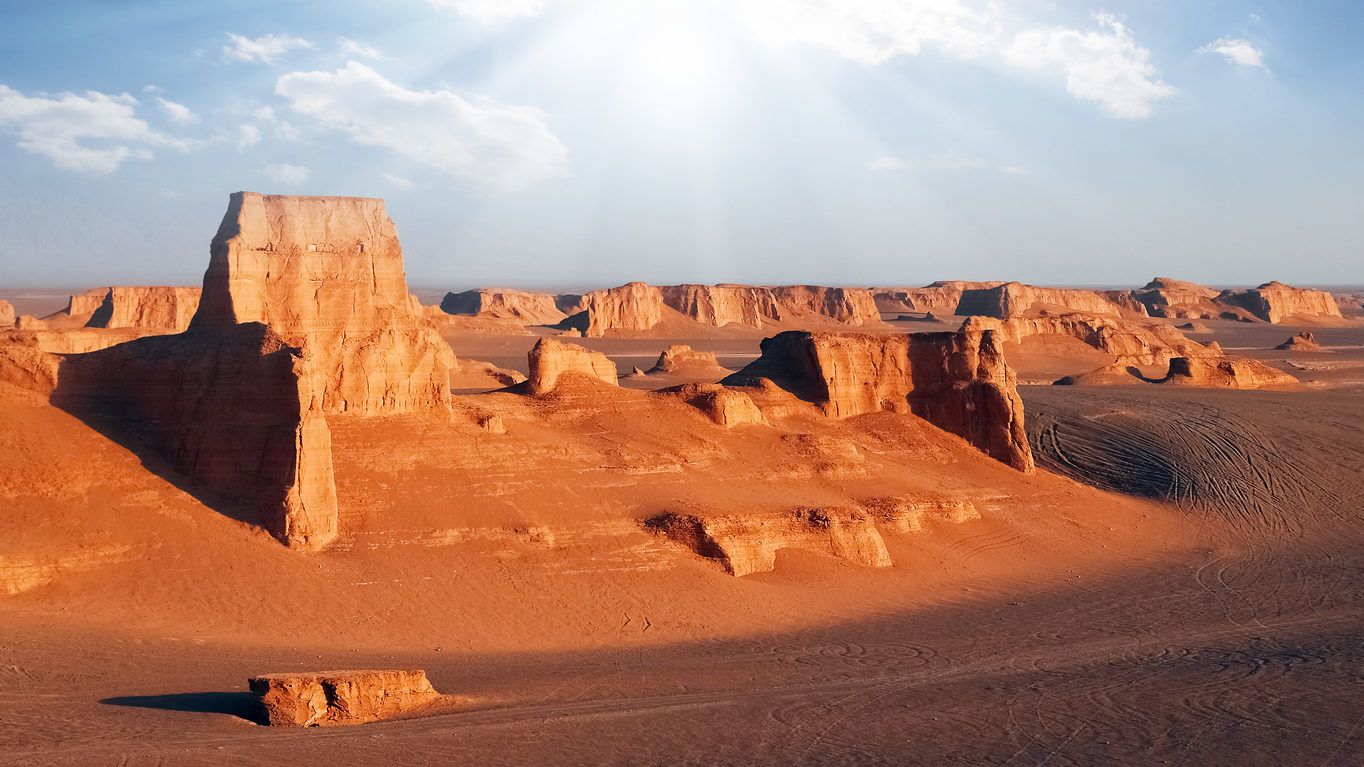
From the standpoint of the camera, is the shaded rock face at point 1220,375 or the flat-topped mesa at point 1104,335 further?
the flat-topped mesa at point 1104,335

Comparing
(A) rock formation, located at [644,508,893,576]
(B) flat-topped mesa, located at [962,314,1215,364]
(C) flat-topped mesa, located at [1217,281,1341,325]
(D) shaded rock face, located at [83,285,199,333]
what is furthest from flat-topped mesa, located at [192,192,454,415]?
(C) flat-topped mesa, located at [1217,281,1341,325]

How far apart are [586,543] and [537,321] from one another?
111m

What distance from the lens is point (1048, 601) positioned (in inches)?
1091

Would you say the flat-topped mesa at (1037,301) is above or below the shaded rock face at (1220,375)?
above

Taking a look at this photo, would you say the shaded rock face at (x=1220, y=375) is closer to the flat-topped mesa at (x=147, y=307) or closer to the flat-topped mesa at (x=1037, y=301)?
the flat-topped mesa at (x=147, y=307)

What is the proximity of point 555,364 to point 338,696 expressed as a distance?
16.1 m

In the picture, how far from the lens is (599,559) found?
2505cm

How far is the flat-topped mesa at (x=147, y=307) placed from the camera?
264 feet

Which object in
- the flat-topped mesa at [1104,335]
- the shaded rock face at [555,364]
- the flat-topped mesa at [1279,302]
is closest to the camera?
the shaded rock face at [555,364]

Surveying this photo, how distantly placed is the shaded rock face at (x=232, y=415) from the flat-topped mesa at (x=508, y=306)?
3838 inches

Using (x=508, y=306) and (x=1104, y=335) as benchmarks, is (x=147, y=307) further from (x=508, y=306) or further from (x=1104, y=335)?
(x=1104, y=335)

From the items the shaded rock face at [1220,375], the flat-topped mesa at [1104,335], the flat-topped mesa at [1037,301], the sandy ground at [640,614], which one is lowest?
the sandy ground at [640,614]

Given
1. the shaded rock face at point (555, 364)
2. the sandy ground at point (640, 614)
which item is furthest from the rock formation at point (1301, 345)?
the shaded rock face at point (555, 364)

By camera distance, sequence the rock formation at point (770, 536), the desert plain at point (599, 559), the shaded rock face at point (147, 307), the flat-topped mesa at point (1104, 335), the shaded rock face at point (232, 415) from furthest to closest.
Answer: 1. the flat-topped mesa at point (1104, 335)
2. the shaded rock face at point (147, 307)
3. the rock formation at point (770, 536)
4. the shaded rock face at point (232, 415)
5. the desert plain at point (599, 559)
